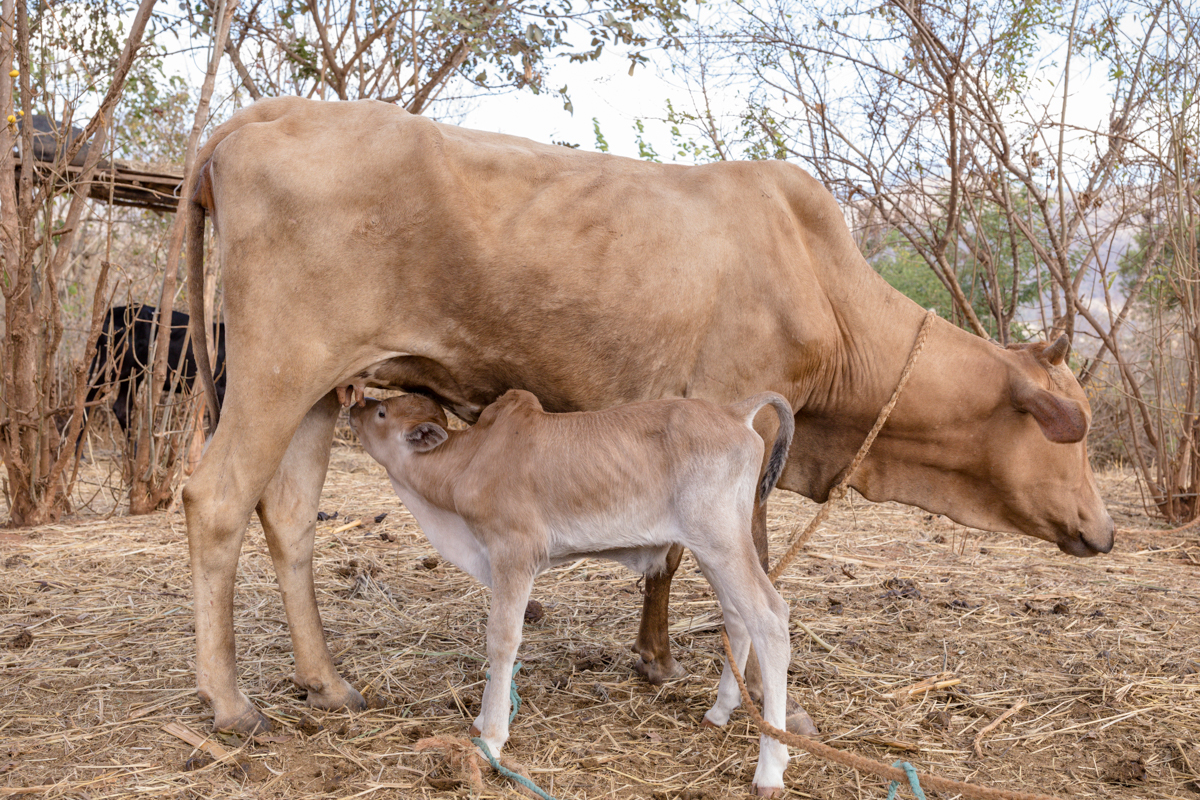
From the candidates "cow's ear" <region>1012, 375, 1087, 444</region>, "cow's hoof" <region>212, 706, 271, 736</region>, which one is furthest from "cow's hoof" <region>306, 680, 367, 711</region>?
"cow's ear" <region>1012, 375, 1087, 444</region>

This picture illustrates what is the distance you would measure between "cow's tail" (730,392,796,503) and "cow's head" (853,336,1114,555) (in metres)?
0.98

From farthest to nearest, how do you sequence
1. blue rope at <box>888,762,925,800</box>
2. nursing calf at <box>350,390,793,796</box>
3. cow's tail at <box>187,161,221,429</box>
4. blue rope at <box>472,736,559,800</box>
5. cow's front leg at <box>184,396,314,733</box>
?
cow's tail at <box>187,161,221,429</box>, cow's front leg at <box>184,396,314,733</box>, nursing calf at <box>350,390,793,796</box>, blue rope at <box>472,736,559,800</box>, blue rope at <box>888,762,925,800</box>

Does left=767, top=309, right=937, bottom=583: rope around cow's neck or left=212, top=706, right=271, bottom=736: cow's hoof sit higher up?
Answer: left=767, top=309, right=937, bottom=583: rope around cow's neck

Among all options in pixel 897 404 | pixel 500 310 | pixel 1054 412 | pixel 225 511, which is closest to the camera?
pixel 225 511

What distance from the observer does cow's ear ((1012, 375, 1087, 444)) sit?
366 centimetres

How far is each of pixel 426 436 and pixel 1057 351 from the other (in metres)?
2.63

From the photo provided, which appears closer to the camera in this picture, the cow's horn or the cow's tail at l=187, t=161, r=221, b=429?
the cow's tail at l=187, t=161, r=221, b=429

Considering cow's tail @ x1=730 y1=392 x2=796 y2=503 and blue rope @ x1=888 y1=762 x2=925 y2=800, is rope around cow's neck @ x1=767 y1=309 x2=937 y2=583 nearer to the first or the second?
cow's tail @ x1=730 y1=392 x2=796 y2=503

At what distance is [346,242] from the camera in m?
3.10

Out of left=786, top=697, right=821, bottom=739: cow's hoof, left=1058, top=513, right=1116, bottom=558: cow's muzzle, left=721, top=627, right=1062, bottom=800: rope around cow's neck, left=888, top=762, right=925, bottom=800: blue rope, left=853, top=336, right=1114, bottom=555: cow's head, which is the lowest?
left=786, top=697, right=821, bottom=739: cow's hoof

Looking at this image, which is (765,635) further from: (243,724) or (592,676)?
(243,724)

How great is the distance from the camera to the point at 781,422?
3150mm

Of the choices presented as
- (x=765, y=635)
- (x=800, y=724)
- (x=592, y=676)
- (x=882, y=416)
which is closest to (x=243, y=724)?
(x=592, y=676)

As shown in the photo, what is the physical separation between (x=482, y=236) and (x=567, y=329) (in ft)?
1.39
